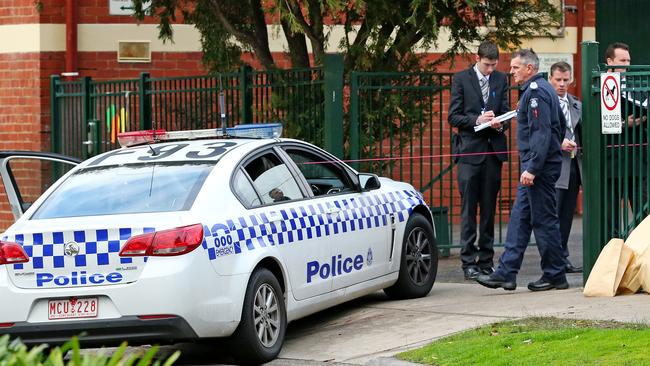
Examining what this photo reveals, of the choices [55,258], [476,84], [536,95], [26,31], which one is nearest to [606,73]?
[536,95]

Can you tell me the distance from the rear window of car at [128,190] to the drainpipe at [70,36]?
10.1m

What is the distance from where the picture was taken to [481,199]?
12.3 metres

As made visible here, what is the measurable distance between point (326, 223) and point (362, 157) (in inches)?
166

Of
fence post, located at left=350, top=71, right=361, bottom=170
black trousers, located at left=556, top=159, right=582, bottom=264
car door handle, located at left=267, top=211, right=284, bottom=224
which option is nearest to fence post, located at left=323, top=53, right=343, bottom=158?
fence post, located at left=350, top=71, right=361, bottom=170

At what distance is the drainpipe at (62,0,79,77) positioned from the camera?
1922 cm

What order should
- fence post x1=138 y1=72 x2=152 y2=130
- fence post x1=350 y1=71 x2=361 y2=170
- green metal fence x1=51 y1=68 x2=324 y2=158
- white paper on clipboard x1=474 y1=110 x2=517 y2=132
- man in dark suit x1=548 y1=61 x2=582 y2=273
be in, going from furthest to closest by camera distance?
fence post x1=138 y1=72 x2=152 y2=130
green metal fence x1=51 y1=68 x2=324 y2=158
fence post x1=350 y1=71 x2=361 y2=170
man in dark suit x1=548 y1=61 x2=582 y2=273
white paper on clipboard x1=474 y1=110 x2=517 y2=132

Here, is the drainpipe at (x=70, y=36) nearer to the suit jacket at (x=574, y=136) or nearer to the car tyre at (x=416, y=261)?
the suit jacket at (x=574, y=136)

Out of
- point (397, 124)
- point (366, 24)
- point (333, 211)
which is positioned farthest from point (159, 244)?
point (397, 124)

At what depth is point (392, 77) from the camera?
14.1 m

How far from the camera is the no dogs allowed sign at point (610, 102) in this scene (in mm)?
10875

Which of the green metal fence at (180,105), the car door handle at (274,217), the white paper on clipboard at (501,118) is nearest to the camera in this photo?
the car door handle at (274,217)

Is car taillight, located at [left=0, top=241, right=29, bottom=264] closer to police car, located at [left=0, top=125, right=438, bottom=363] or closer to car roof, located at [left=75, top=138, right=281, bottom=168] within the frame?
police car, located at [left=0, top=125, right=438, bottom=363]

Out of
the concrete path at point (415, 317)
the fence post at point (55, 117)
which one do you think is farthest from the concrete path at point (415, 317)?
the fence post at point (55, 117)

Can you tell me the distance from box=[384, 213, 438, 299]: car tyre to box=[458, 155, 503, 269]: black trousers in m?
0.87
